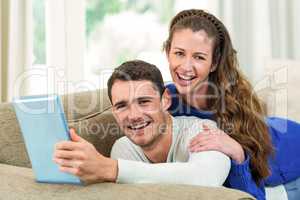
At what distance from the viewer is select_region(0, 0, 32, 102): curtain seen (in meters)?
2.84

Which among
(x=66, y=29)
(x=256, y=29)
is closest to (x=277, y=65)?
(x=256, y=29)

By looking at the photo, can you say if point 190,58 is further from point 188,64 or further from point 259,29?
point 259,29

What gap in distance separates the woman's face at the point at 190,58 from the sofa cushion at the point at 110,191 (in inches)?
23.8

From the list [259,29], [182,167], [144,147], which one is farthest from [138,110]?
[259,29]

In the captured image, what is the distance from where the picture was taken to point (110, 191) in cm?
119

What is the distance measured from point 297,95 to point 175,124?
86 cm

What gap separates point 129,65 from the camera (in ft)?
4.99

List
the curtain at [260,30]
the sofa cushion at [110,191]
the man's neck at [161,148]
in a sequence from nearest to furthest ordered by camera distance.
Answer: the sofa cushion at [110,191] < the man's neck at [161,148] < the curtain at [260,30]

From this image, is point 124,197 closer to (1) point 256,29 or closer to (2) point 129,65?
(2) point 129,65

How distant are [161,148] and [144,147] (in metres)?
0.05

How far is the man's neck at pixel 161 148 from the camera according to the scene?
5.08 feet

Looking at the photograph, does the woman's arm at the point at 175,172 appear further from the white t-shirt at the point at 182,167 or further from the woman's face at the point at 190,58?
the woman's face at the point at 190,58

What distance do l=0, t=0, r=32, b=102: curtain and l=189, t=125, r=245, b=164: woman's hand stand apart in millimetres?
1565

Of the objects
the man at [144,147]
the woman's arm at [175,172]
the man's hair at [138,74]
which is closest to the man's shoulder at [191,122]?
the man at [144,147]
